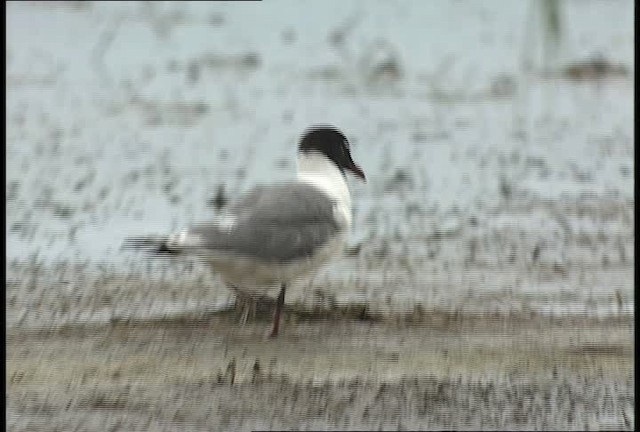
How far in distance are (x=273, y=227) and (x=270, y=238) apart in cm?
4

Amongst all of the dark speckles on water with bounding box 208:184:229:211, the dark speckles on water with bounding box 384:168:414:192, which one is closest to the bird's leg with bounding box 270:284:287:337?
the dark speckles on water with bounding box 208:184:229:211

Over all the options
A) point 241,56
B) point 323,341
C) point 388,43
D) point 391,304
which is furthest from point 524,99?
point 323,341

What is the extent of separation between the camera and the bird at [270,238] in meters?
3.58

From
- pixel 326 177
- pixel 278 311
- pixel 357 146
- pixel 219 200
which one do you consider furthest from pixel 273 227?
pixel 357 146

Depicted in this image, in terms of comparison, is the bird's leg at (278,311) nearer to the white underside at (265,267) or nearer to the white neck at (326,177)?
the white underside at (265,267)

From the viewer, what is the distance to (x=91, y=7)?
6.65 m

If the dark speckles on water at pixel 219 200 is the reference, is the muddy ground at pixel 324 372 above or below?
below

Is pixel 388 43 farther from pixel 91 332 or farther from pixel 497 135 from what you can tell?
pixel 91 332

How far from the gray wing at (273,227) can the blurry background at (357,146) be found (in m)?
0.34

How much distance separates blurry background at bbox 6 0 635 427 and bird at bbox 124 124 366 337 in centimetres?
27

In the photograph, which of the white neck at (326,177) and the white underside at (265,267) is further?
the white neck at (326,177)

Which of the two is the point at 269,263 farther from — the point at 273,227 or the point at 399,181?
the point at 399,181

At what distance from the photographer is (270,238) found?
3613mm

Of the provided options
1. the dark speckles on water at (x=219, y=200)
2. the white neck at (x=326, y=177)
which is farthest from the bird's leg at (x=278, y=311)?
the dark speckles on water at (x=219, y=200)
